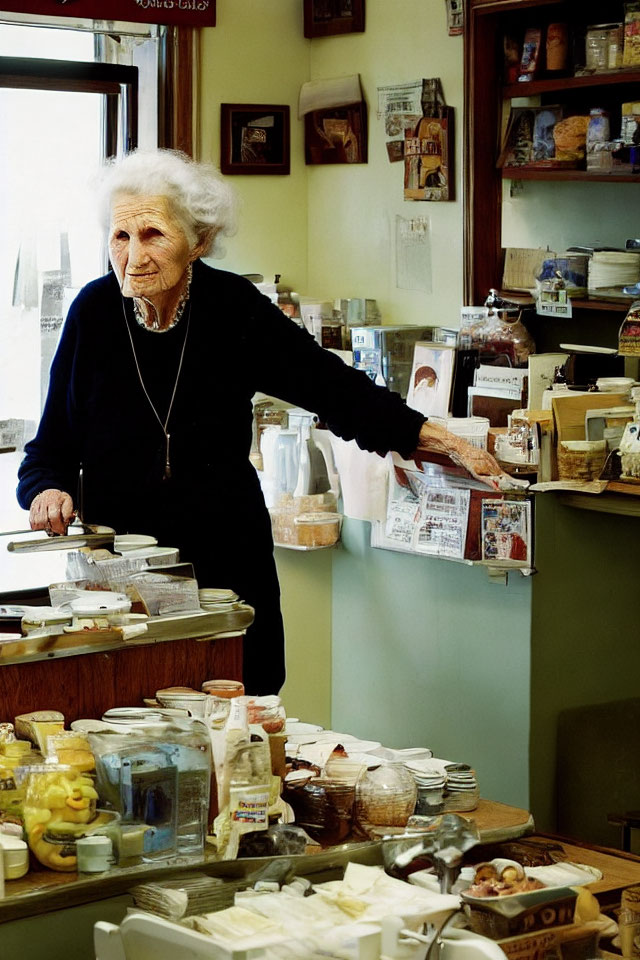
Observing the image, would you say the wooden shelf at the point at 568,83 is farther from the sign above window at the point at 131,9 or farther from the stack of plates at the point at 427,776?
the stack of plates at the point at 427,776

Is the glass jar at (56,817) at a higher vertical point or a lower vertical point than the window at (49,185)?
lower

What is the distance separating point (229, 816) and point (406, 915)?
1.33 feet

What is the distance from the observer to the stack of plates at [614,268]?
363cm

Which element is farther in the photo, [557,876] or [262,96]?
[262,96]

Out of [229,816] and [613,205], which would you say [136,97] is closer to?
[613,205]

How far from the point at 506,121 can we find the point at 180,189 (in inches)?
51.5

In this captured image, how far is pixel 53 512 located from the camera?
9.89 ft

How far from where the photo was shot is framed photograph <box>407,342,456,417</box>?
4.05 metres

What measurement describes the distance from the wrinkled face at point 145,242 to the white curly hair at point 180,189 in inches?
0.8

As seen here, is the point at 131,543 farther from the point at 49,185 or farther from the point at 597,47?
the point at 49,185

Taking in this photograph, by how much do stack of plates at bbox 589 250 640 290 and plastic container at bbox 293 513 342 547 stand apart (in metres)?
1.06

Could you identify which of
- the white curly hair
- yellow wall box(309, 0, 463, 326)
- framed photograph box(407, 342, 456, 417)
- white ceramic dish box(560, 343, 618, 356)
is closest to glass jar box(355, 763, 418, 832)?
the white curly hair

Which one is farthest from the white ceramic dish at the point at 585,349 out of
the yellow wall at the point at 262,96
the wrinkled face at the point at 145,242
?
the yellow wall at the point at 262,96

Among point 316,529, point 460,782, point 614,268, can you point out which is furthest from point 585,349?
point 460,782
